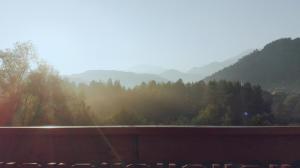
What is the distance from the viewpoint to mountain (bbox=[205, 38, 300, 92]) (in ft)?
500

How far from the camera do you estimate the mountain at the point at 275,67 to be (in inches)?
5994

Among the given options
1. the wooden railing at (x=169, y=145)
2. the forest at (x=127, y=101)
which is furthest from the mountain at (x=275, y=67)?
the wooden railing at (x=169, y=145)

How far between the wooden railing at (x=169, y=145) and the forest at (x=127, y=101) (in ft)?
131

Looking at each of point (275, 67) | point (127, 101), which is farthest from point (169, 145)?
point (275, 67)

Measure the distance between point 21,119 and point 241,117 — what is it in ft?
229

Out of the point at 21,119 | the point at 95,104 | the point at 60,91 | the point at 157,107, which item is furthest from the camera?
the point at 157,107

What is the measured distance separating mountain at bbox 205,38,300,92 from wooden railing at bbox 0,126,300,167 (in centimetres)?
14638

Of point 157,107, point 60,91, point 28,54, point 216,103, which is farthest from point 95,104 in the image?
point 28,54

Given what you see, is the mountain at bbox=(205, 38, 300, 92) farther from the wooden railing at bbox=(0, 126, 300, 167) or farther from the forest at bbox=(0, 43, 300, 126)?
the wooden railing at bbox=(0, 126, 300, 167)

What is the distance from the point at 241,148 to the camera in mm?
4672

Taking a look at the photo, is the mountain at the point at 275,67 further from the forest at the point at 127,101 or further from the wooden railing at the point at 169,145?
the wooden railing at the point at 169,145

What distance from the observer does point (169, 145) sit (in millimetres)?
4738

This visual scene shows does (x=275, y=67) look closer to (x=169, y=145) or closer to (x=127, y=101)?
(x=127, y=101)

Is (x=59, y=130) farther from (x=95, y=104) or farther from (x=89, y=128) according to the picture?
(x=95, y=104)
